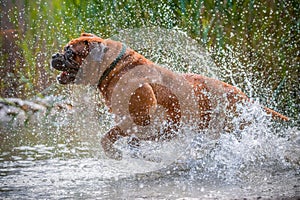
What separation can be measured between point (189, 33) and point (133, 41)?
1007 mm

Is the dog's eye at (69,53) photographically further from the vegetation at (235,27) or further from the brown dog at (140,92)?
the vegetation at (235,27)

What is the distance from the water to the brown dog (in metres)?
0.12

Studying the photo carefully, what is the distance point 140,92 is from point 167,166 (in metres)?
0.55

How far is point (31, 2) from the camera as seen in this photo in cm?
746

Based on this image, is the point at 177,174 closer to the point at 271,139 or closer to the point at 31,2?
the point at 271,139

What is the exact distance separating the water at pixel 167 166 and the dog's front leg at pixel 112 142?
6 centimetres

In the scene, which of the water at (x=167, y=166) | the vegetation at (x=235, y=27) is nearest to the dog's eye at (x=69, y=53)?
the water at (x=167, y=166)

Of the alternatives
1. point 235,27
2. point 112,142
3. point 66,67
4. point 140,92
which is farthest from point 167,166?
point 235,27

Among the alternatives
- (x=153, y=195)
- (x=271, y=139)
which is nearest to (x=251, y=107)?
(x=271, y=139)

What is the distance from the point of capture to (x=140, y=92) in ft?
12.0

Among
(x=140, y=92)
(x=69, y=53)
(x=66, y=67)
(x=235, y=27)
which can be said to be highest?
(x=235, y=27)

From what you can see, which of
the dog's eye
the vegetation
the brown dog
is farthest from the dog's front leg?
the vegetation

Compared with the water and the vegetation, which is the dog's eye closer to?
the water

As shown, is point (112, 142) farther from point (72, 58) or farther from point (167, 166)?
point (72, 58)
